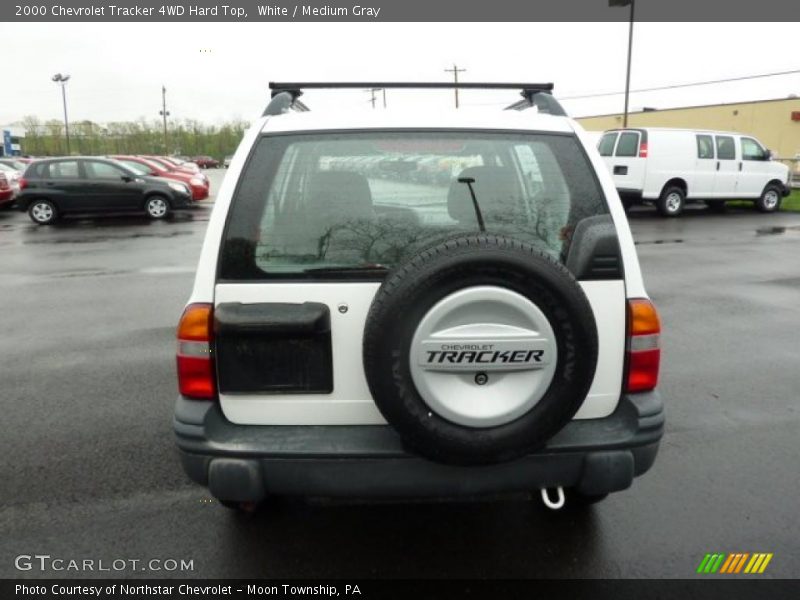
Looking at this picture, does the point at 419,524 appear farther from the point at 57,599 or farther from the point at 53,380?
the point at 53,380

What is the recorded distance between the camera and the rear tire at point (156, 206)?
16.2 m

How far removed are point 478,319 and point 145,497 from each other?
202 centimetres

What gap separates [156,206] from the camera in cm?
1622

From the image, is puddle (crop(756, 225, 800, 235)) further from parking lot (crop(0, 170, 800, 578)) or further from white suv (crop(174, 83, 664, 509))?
white suv (crop(174, 83, 664, 509))

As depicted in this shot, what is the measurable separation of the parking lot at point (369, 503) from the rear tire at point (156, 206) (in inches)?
406

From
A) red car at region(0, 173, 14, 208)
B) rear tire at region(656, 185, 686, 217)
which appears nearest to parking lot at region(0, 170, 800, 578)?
rear tire at region(656, 185, 686, 217)

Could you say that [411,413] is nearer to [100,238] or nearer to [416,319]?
[416,319]

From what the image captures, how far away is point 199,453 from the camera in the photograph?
2.28m

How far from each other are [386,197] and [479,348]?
0.78 meters

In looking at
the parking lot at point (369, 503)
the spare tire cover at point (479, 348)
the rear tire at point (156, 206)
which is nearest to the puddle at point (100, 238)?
the rear tire at point (156, 206)

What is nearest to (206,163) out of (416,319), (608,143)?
(608,143)

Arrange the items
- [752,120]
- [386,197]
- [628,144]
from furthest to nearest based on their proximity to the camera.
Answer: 1. [752,120]
2. [628,144]
3. [386,197]

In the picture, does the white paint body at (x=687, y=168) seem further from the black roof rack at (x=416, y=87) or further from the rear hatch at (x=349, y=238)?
the rear hatch at (x=349, y=238)

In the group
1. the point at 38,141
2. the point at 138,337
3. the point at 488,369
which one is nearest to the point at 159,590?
the point at 488,369
